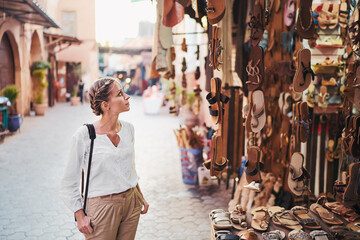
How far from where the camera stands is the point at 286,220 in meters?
2.63

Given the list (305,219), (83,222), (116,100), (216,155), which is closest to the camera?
(83,222)

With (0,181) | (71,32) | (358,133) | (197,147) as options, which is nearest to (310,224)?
(358,133)

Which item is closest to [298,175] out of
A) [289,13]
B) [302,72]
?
[302,72]

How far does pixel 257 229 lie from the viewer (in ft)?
8.37

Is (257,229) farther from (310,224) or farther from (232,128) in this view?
(232,128)

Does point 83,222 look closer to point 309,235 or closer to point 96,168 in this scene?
point 96,168

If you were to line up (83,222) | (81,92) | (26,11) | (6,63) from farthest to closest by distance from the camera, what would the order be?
(81,92) < (6,63) < (26,11) < (83,222)

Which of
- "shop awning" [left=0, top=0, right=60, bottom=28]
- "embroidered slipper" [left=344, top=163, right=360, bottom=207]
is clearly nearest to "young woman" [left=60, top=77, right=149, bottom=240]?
"embroidered slipper" [left=344, top=163, right=360, bottom=207]

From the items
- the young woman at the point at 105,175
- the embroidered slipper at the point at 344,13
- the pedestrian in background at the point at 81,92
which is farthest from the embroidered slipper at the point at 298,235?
the pedestrian in background at the point at 81,92

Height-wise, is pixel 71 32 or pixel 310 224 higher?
pixel 71 32

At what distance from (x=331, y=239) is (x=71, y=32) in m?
24.0

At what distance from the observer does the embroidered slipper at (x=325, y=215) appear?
2592 millimetres

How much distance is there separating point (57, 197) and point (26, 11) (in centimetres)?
831

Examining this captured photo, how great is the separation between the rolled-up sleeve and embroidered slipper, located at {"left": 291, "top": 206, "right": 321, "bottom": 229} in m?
1.56
